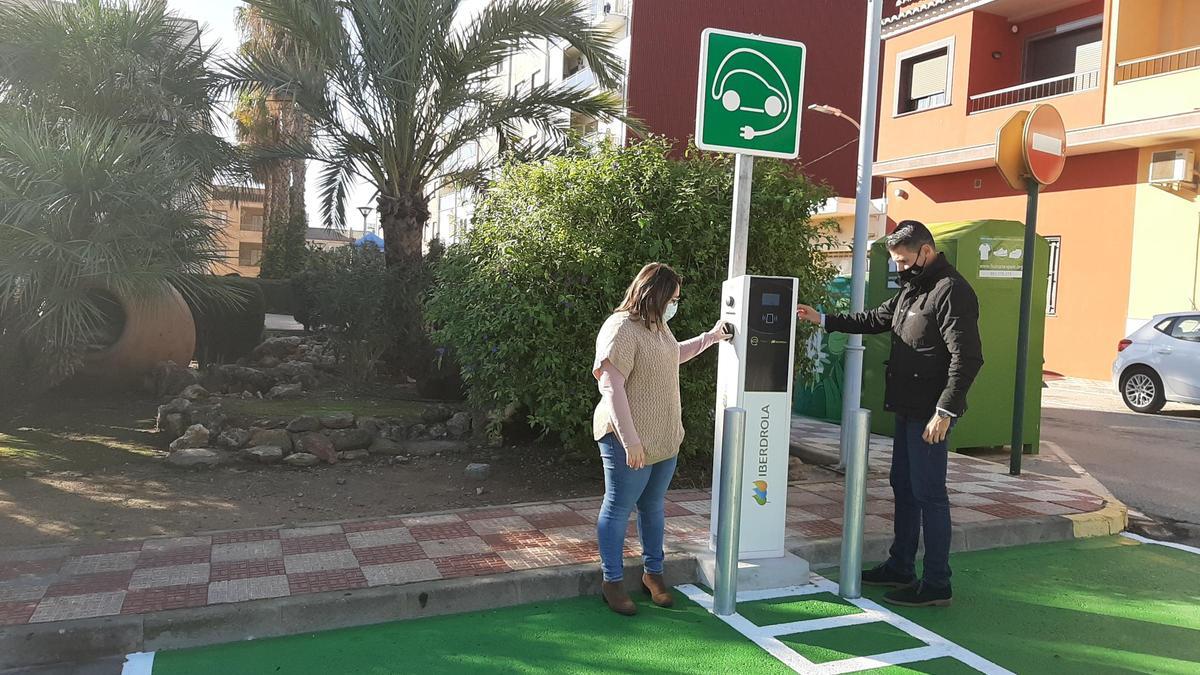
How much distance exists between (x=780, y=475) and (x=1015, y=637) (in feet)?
4.43

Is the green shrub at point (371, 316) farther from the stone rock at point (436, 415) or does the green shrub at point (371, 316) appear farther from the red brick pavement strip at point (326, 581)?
the red brick pavement strip at point (326, 581)

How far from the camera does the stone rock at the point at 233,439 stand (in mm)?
7285

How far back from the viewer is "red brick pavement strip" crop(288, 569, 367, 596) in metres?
4.32

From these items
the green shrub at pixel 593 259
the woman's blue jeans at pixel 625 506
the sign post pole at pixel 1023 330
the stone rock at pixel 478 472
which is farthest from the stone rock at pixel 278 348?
the sign post pole at pixel 1023 330

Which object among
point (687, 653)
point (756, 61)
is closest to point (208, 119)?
point (756, 61)

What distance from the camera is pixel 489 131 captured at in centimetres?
1280

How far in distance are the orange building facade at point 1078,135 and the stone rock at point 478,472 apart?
14.0 metres

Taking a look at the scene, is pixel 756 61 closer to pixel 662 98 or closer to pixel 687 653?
pixel 687 653

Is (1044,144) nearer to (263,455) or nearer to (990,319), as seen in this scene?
(990,319)

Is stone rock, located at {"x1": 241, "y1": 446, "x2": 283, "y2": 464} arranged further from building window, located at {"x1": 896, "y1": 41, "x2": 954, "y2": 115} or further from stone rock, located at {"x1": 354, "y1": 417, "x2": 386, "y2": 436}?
building window, located at {"x1": 896, "y1": 41, "x2": 954, "y2": 115}

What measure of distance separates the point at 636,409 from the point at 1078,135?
15836 mm

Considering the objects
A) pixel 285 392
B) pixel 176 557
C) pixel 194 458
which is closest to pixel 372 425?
pixel 194 458

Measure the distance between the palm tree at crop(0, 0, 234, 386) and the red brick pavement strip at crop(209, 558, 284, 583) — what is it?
12.8 ft

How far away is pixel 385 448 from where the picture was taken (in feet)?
25.2
